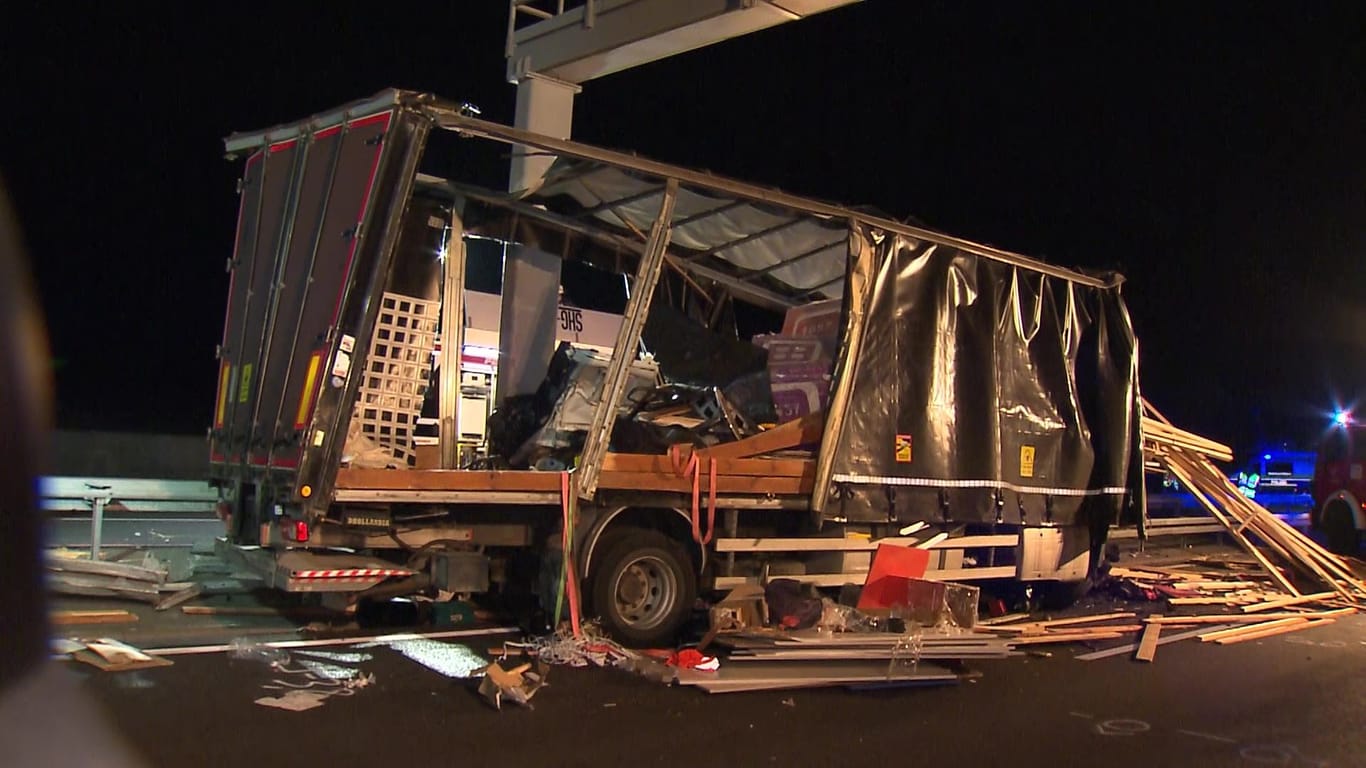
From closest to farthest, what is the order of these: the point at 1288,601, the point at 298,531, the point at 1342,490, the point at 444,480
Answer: the point at 298,531
the point at 444,480
the point at 1288,601
the point at 1342,490

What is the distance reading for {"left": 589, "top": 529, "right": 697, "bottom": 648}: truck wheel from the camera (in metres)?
8.02

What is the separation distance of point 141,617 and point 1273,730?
24.0 feet

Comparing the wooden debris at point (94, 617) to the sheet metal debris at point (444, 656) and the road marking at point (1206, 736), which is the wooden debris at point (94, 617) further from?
the road marking at point (1206, 736)

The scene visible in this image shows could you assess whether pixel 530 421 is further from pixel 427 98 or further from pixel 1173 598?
pixel 1173 598

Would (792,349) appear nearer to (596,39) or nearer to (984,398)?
(984,398)

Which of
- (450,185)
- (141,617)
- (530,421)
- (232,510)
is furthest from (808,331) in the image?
(141,617)

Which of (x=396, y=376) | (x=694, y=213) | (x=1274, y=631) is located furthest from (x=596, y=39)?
(x=1274, y=631)

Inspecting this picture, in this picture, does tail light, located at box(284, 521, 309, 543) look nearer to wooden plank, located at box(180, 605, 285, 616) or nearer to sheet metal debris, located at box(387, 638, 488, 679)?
sheet metal debris, located at box(387, 638, 488, 679)

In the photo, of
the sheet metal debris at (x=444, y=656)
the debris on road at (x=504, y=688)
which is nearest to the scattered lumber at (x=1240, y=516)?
the sheet metal debris at (x=444, y=656)

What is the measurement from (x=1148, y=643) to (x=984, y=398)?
2393 millimetres

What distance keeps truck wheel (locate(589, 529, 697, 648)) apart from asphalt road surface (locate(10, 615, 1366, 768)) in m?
0.77

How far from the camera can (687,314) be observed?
12500 mm

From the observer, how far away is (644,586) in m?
8.35

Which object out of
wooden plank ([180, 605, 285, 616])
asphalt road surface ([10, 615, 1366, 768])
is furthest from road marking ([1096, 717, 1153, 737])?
wooden plank ([180, 605, 285, 616])
